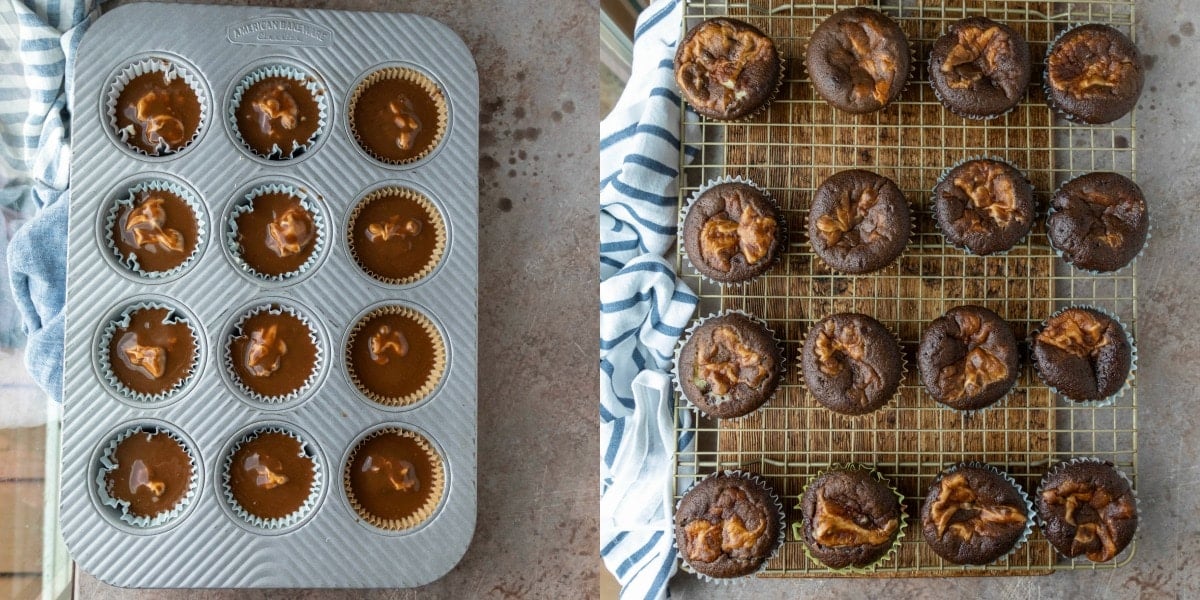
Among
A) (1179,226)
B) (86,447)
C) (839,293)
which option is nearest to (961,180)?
(839,293)

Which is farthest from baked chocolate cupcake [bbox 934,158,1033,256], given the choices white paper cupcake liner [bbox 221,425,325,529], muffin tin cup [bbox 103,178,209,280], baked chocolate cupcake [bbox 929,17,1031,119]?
muffin tin cup [bbox 103,178,209,280]

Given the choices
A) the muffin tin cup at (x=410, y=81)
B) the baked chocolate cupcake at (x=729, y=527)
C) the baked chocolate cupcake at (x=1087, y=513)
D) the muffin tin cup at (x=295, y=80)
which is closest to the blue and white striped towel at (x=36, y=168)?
the muffin tin cup at (x=295, y=80)

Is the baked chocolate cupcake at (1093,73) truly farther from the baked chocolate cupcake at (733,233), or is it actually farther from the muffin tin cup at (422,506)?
the muffin tin cup at (422,506)

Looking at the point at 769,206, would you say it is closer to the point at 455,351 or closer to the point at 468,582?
the point at 455,351

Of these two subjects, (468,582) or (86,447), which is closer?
(86,447)

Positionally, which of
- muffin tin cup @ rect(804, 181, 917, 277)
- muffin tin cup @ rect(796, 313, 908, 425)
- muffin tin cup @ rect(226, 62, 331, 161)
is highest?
muffin tin cup @ rect(226, 62, 331, 161)

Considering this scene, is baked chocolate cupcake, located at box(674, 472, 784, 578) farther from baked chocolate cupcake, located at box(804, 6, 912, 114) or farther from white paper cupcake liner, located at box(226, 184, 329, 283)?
white paper cupcake liner, located at box(226, 184, 329, 283)

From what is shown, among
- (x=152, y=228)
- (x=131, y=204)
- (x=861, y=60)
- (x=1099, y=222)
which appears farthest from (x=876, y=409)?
(x=131, y=204)
